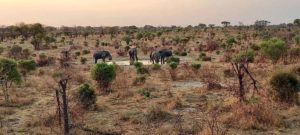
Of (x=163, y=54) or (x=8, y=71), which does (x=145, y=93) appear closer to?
(x=8, y=71)

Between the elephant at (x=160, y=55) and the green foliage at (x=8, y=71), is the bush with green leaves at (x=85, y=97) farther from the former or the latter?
the elephant at (x=160, y=55)

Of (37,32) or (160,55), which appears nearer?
(160,55)

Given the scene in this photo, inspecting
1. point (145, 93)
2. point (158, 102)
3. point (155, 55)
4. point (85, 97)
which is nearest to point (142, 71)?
point (155, 55)

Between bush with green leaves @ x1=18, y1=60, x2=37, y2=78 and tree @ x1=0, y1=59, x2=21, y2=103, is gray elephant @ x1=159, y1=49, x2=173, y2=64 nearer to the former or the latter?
bush with green leaves @ x1=18, y1=60, x2=37, y2=78

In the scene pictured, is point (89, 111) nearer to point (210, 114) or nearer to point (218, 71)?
point (210, 114)

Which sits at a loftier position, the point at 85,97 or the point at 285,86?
the point at 285,86

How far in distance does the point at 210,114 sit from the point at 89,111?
14.3 feet

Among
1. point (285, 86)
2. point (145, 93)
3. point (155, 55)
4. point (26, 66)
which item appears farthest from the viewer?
point (155, 55)

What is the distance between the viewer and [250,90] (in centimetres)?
2084

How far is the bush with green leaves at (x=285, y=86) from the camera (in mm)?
17844

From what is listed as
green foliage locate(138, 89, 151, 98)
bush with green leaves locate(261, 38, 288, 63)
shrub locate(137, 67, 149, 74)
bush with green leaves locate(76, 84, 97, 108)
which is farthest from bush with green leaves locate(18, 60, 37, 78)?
bush with green leaves locate(261, 38, 288, 63)

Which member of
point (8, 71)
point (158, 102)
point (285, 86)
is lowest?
point (158, 102)

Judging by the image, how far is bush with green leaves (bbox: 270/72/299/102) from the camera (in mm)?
17844

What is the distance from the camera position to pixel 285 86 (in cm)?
1781
